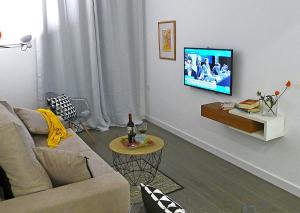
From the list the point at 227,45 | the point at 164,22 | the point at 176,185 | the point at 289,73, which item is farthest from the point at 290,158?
the point at 164,22

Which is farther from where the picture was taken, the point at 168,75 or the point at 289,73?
the point at 168,75

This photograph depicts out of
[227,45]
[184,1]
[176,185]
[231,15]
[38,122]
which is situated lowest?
[176,185]

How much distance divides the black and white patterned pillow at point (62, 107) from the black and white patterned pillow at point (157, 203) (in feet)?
10.2

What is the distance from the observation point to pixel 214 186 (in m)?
3.24

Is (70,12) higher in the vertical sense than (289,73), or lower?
higher

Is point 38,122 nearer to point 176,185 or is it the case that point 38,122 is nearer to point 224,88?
point 176,185

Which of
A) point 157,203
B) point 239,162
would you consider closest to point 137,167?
point 239,162

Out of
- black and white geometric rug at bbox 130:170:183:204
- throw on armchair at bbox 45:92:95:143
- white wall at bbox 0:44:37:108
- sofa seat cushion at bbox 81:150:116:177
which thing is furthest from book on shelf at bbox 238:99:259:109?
white wall at bbox 0:44:37:108

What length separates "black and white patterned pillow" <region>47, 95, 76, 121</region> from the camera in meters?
4.27

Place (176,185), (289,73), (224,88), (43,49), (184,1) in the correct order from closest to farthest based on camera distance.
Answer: (289,73), (176,185), (224,88), (184,1), (43,49)

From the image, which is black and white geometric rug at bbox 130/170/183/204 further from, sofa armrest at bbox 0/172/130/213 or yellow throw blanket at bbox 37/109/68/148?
sofa armrest at bbox 0/172/130/213

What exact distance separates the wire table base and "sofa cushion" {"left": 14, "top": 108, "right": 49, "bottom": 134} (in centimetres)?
83

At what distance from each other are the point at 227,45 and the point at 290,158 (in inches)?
55.1

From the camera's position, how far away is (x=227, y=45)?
358 centimetres
